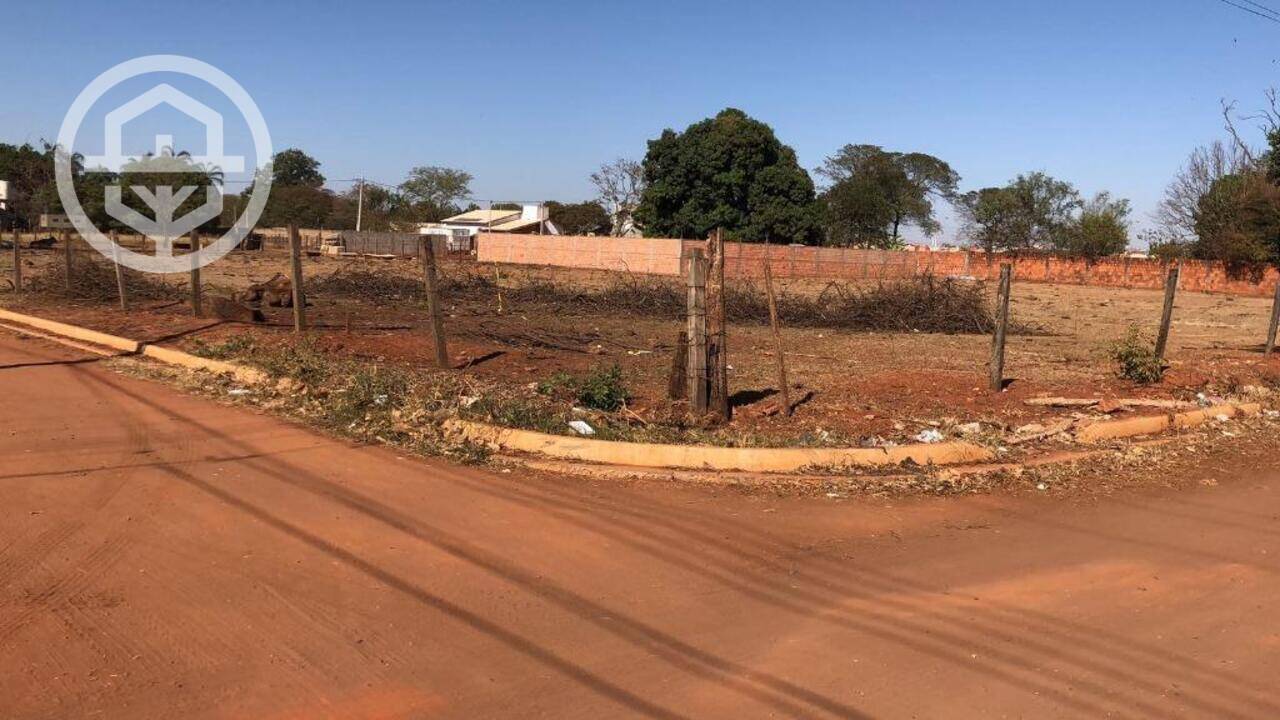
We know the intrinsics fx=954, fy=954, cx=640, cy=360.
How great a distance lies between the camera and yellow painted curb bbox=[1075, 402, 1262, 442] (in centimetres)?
861

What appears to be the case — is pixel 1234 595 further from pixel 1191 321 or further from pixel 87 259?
pixel 1191 321

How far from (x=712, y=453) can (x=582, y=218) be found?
73.2 m

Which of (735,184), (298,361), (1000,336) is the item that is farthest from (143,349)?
(735,184)

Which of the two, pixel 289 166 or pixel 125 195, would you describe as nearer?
pixel 125 195

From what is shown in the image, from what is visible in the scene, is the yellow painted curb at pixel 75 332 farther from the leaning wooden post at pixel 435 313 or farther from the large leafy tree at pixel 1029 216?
the large leafy tree at pixel 1029 216

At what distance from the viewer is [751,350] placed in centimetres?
1441

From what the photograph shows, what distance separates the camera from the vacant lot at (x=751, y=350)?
902 centimetres

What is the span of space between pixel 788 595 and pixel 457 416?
3962mm

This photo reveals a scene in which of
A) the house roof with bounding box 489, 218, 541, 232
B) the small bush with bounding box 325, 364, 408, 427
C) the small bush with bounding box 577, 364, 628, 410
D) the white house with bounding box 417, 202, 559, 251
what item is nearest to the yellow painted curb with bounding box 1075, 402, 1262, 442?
the small bush with bounding box 577, 364, 628, 410

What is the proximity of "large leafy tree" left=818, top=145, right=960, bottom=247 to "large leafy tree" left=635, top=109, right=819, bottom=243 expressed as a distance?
463 cm

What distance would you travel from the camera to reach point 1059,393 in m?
10.2

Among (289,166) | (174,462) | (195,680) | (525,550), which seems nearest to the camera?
(195,680)

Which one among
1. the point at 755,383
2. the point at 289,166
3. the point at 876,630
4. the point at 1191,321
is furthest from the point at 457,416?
the point at 289,166

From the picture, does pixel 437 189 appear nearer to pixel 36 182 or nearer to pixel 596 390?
pixel 36 182
